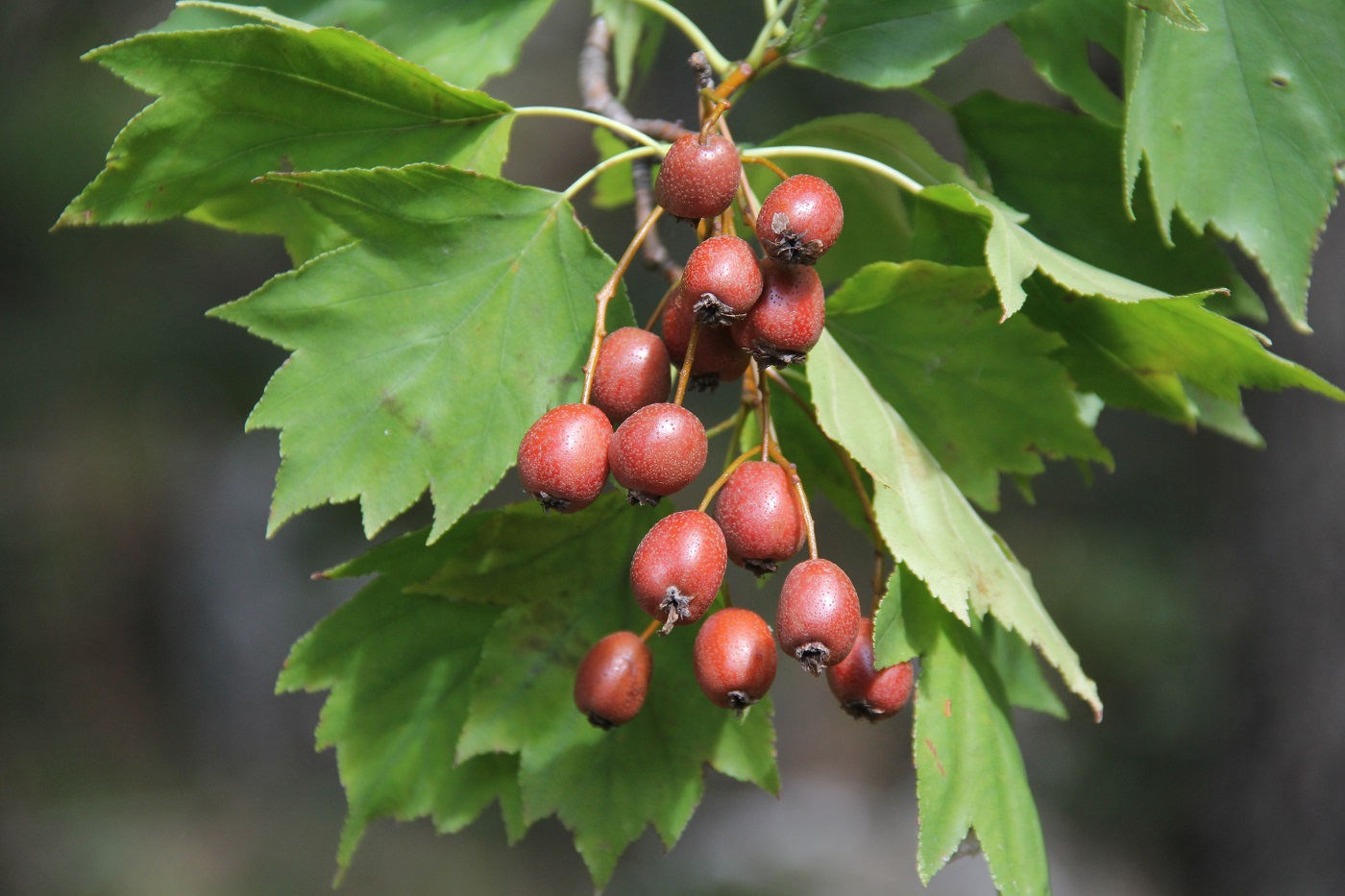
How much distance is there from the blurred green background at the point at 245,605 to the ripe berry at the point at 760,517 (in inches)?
108

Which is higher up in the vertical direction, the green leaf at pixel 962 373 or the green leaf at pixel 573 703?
the green leaf at pixel 962 373

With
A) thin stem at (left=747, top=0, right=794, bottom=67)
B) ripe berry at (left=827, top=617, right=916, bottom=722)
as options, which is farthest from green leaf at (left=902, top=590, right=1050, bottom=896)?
thin stem at (left=747, top=0, right=794, bottom=67)

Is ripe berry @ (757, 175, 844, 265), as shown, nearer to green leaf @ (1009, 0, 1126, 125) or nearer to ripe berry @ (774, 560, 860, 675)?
ripe berry @ (774, 560, 860, 675)

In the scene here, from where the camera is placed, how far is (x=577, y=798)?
1.10 metres

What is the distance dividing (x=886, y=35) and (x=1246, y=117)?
0.39m

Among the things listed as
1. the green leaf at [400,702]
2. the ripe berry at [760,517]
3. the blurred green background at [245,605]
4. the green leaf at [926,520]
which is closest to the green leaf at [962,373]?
the green leaf at [926,520]

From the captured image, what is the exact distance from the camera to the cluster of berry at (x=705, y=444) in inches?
30.9

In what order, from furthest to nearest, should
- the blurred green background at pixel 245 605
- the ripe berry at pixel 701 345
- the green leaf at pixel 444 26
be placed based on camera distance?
the blurred green background at pixel 245 605 → the green leaf at pixel 444 26 → the ripe berry at pixel 701 345

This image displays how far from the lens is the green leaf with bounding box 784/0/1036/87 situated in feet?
3.35

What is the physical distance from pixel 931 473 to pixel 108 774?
5602mm

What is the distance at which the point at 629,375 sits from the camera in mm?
866

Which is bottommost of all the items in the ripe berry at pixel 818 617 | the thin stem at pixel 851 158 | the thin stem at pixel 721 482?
the ripe berry at pixel 818 617

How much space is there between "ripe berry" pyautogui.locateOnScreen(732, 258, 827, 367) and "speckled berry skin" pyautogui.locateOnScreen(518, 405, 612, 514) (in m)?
0.15

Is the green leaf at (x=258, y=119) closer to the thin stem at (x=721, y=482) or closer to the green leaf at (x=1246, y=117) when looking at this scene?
the thin stem at (x=721, y=482)
